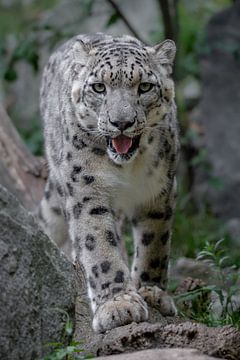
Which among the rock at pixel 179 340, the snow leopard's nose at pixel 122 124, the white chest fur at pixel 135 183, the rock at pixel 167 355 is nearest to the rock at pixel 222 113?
the white chest fur at pixel 135 183

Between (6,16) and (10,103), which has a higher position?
(6,16)

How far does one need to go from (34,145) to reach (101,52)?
442 cm

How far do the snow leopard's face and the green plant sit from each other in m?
1.55

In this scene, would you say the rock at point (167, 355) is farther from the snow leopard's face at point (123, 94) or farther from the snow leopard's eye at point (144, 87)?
the snow leopard's eye at point (144, 87)

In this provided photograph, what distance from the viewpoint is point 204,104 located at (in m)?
11.5

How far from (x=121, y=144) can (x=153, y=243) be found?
3.08 ft

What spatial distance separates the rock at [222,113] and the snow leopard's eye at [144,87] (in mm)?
4938

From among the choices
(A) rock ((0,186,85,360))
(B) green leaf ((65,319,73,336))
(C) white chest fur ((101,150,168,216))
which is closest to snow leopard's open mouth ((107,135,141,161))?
(C) white chest fur ((101,150,168,216))

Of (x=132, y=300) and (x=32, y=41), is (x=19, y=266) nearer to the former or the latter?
(x=132, y=300)

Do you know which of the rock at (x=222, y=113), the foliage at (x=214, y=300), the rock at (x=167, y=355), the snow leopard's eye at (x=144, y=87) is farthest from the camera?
the rock at (x=222, y=113)

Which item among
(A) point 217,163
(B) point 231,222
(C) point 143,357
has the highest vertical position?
(A) point 217,163

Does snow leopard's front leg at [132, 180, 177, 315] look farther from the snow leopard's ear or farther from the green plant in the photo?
the green plant

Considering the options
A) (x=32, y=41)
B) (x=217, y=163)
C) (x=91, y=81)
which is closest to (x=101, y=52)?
(x=91, y=81)

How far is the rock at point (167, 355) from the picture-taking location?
4.41m
